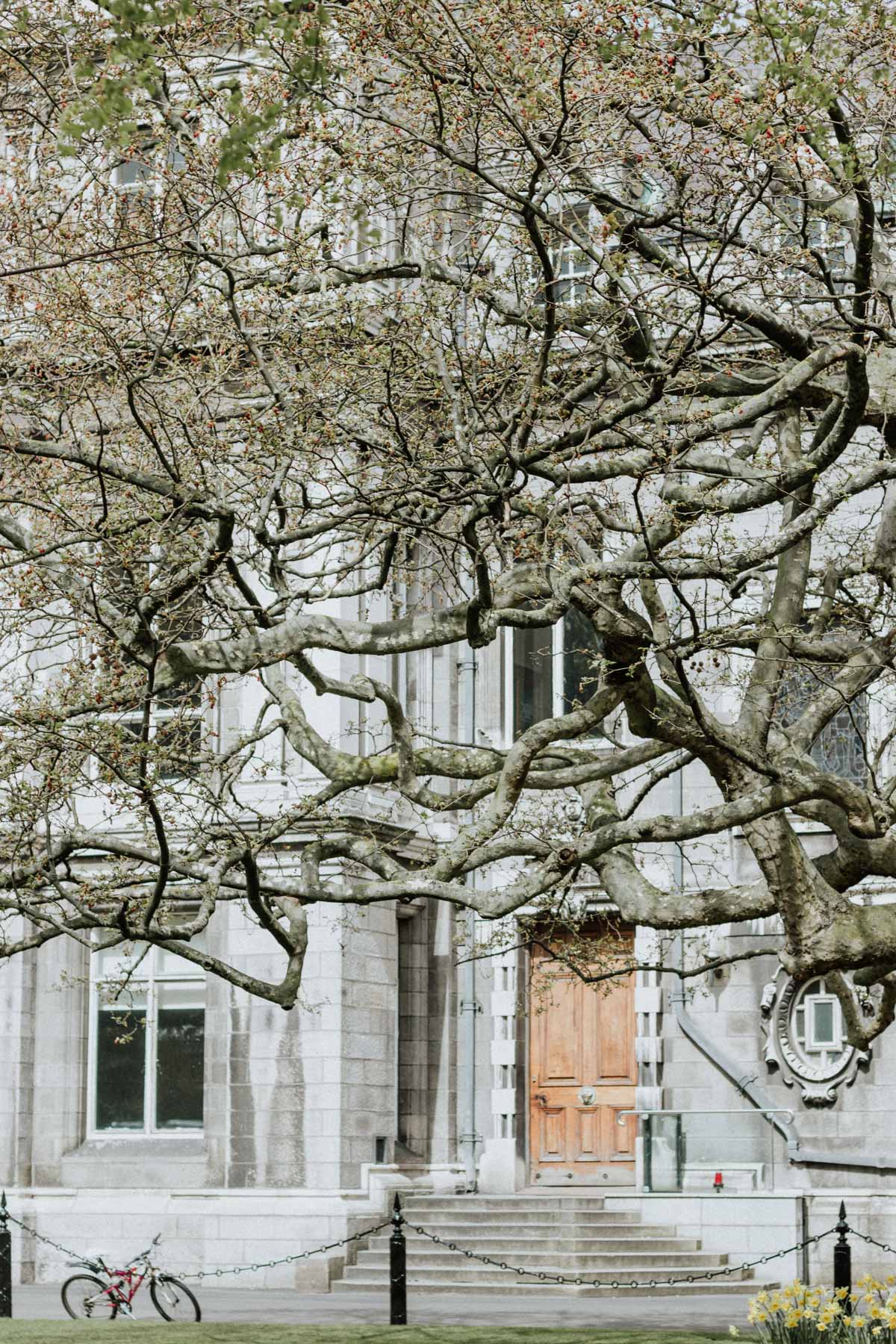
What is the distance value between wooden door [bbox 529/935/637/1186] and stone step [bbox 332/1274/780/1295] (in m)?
3.55

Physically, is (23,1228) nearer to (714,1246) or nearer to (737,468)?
(714,1246)

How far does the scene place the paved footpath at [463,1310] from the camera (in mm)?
19031

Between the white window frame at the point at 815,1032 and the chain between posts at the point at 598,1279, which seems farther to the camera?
the white window frame at the point at 815,1032

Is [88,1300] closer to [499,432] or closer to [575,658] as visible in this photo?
[499,432]

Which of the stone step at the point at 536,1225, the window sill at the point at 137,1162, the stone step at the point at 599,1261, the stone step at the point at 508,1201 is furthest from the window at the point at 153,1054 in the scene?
the stone step at the point at 599,1261

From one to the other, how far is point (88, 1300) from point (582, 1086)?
8662 mm

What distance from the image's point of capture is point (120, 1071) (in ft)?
86.1

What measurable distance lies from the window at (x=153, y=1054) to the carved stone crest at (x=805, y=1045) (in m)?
6.88

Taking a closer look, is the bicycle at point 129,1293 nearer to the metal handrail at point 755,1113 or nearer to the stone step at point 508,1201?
the stone step at point 508,1201

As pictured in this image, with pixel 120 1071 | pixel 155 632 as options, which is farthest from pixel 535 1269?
pixel 155 632

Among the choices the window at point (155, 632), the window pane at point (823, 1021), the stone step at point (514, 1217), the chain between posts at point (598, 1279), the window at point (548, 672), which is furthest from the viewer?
the window at point (548, 672)

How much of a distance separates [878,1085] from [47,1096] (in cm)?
1018

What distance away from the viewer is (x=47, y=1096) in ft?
85.9

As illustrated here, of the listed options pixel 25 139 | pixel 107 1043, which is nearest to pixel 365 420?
pixel 25 139
